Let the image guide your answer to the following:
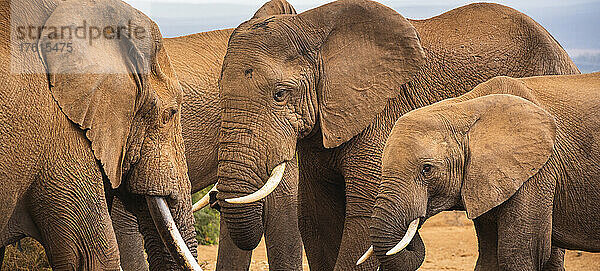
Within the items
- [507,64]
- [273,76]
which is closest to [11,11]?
[273,76]

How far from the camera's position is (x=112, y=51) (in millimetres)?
4301

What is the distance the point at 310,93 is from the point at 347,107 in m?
0.24

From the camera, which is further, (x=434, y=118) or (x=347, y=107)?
(x=347, y=107)

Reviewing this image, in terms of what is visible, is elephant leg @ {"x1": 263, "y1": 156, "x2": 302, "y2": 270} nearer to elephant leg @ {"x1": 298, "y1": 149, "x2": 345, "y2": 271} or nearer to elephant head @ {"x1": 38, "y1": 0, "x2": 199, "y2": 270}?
elephant leg @ {"x1": 298, "y1": 149, "x2": 345, "y2": 271}

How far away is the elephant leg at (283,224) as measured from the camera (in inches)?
253

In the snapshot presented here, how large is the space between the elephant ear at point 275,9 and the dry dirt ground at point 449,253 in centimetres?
348

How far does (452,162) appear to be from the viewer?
199 inches

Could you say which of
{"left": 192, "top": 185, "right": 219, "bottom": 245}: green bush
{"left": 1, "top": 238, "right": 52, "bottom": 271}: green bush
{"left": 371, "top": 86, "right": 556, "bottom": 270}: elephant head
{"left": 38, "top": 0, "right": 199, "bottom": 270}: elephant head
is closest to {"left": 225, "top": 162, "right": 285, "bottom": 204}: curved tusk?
{"left": 38, "top": 0, "right": 199, "bottom": 270}: elephant head

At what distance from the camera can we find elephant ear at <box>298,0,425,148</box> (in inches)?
216

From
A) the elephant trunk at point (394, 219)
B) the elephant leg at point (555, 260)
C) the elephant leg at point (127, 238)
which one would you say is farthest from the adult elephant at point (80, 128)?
the elephant leg at point (555, 260)

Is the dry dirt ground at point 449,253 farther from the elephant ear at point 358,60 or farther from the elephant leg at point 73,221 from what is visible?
the elephant leg at point 73,221

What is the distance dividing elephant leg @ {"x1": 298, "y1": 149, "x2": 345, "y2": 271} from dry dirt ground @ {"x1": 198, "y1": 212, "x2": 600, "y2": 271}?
2.84 metres

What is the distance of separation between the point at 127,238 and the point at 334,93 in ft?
6.14

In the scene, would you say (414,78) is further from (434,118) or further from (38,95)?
(38,95)
